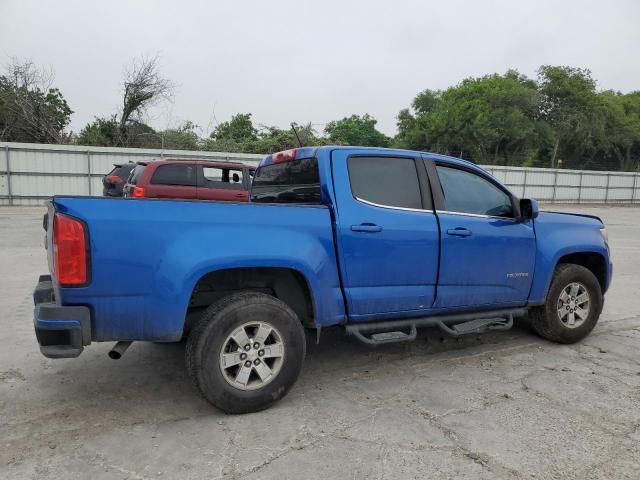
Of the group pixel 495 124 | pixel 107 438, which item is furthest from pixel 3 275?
pixel 495 124

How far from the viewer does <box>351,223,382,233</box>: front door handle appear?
145 inches

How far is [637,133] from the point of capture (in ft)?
144

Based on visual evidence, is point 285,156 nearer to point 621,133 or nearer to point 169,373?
point 169,373

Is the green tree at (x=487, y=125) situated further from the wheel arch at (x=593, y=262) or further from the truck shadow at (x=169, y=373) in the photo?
the truck shadow at (x=169, y=373)

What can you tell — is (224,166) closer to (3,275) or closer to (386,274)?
(3,275)

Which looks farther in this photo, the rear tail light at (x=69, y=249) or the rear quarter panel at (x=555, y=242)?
the rear quarter panel at (x=555, y=242)

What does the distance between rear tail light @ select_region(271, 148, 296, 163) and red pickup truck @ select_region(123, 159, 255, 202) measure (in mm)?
5957

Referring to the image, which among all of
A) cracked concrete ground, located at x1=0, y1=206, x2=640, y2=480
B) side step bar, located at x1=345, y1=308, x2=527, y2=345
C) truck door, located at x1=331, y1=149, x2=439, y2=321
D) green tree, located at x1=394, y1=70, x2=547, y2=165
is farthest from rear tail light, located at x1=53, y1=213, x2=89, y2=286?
green tree, located at x1=394, y1=70, x2=547, y2=165

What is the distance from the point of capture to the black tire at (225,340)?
3201 mm

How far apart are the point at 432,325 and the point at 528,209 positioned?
4.51ft

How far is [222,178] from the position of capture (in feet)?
36.7

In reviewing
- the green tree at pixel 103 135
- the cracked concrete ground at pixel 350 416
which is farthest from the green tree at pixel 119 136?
the cracked concrete ground at pixel 350 416

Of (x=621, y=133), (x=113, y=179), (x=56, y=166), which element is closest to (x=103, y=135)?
(x=56, y=166)

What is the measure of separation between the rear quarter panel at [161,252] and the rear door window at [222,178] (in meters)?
7.87
